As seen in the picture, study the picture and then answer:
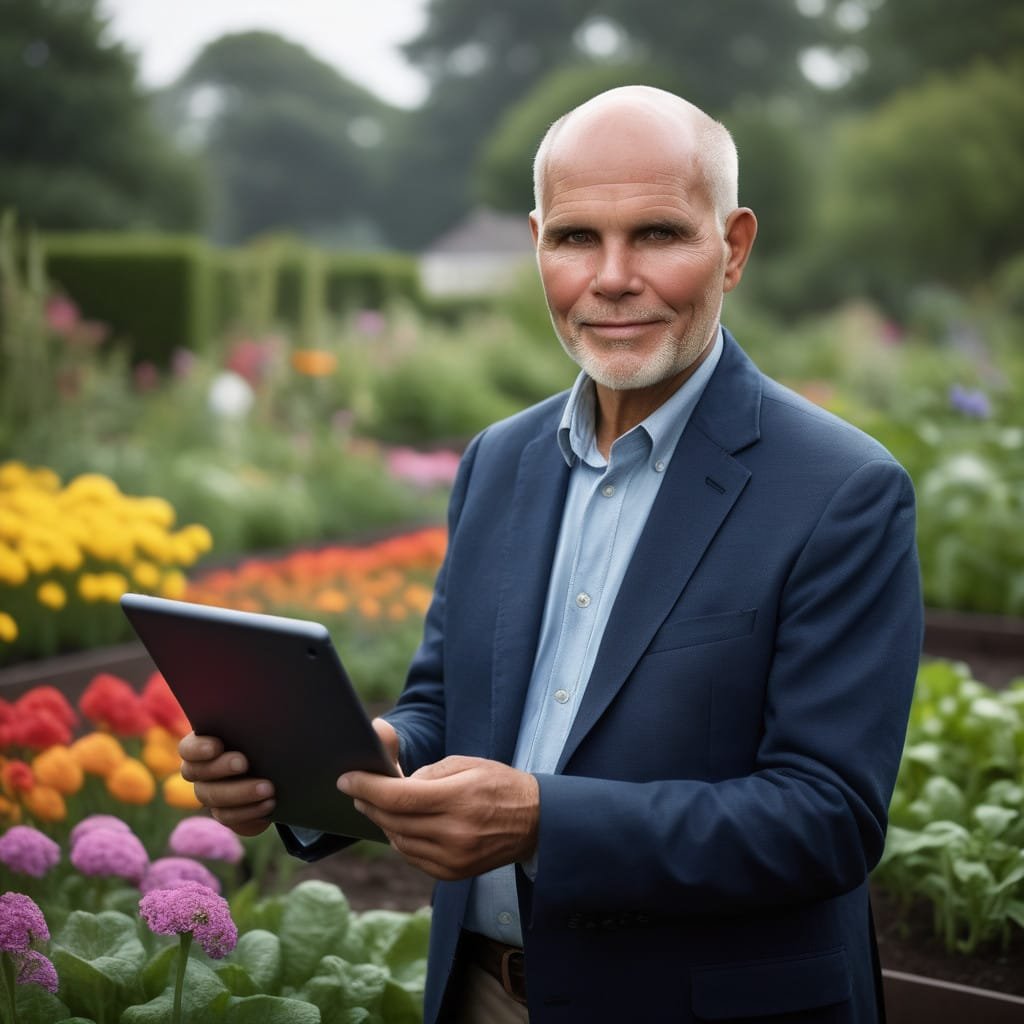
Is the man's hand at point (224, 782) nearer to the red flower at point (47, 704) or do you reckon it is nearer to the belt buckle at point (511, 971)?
the belt buckle at point (511, 971)

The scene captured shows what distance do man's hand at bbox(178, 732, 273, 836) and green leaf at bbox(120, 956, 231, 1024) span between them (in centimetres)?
37

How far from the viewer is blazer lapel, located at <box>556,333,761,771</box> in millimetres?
1775

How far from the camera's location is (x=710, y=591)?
5.79 feet

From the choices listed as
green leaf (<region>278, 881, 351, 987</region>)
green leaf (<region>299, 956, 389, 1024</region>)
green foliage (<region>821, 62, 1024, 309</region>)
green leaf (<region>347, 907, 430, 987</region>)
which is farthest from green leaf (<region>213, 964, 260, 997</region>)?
green foliage (<region>821, 62, 1024, 309</region>)

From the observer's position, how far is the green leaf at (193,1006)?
205 centimetres

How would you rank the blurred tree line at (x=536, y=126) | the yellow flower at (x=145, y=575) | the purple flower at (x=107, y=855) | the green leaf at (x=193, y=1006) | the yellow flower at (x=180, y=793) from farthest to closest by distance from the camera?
the blurred tree line at (x=536, y=126)
the yellow flower at (x=145, y=575)
the yellow flower at (x=180, y=793)
the purple flower at (x=107, y=855)
the green leaf at (x=193, y=1006)

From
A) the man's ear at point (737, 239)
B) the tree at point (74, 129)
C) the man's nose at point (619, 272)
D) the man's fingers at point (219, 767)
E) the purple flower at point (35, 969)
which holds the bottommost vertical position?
the purple flower at point (35, 969)

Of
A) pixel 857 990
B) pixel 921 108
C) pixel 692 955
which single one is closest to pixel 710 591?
pixel 692 955

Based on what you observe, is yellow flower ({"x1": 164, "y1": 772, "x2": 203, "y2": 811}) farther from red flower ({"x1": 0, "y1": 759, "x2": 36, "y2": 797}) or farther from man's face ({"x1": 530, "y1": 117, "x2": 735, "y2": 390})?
man's face ({"x1": 530, "y1": 117, "x2": 735, "y2": 390})

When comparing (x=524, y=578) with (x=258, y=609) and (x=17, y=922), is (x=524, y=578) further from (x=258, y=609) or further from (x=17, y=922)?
(x=258, y=609)

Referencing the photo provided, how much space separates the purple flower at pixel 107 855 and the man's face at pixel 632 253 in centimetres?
145

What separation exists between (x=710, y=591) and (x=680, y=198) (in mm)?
535

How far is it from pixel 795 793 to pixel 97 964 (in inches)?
49.4

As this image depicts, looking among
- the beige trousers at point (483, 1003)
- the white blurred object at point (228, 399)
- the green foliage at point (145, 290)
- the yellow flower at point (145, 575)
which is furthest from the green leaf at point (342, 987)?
the green foliage at point (145, 290)
